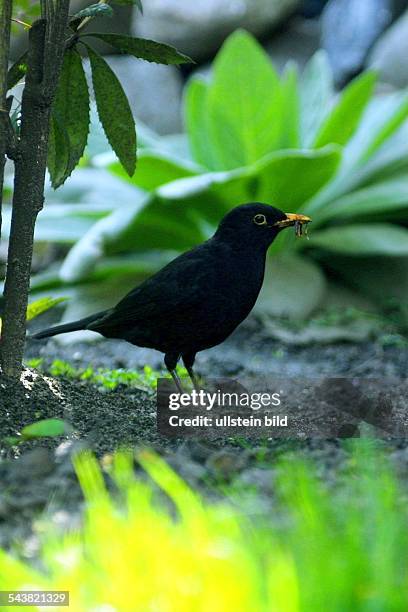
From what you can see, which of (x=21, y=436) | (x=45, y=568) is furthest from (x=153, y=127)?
(x=45, y=568)

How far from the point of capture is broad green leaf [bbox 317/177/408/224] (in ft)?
12.1

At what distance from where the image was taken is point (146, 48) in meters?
2.11

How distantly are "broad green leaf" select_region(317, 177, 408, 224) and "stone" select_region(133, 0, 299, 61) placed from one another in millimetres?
2658

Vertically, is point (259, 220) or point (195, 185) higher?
point (195, 185)

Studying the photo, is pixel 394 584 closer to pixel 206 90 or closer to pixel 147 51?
pixel 147 51

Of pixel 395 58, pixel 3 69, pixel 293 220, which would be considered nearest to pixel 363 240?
pixel 293 220

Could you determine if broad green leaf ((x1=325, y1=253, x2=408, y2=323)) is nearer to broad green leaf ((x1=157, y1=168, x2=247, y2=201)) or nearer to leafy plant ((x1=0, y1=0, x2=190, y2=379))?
broad green leaf ((x1=157, y1=168, x2=247, y2=201))

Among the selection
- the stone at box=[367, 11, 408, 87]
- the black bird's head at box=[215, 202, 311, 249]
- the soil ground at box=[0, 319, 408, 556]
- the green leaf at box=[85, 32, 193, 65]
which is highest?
the stone at box=[367, 11, 408, 87]

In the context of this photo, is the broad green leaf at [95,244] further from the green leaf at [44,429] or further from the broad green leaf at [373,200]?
the green leaf at [44,429]

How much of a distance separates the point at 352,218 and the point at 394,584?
3.14 meters

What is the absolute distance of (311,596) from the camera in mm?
1053

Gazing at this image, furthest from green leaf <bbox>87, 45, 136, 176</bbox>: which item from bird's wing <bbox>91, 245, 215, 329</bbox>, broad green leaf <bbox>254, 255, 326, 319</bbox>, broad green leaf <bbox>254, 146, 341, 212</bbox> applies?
broad green leaf <bbox>254, 255, 326, 319</bbox>

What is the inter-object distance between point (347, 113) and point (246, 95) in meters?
0.40

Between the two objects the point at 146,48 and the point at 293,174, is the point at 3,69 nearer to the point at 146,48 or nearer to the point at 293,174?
the point at 146,48
